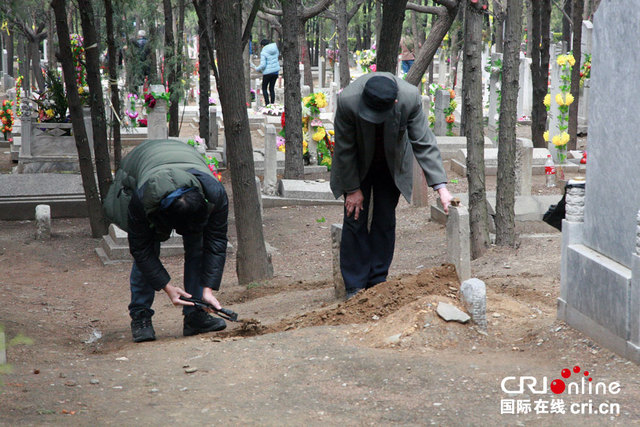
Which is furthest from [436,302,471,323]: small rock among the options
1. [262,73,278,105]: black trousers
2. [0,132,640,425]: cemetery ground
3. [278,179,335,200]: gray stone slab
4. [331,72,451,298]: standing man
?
[262,73,278,105]: black trousers

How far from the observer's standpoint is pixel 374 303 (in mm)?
5246

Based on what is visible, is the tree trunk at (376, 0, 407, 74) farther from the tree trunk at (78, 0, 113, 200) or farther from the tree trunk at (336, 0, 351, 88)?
the tree trunk at (336, 0, 351, 88)

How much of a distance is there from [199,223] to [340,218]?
6.61m

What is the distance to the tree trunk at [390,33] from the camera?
7.37 metres

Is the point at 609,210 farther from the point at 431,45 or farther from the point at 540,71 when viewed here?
the point at 540,71

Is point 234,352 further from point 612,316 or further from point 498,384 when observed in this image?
point 612,316

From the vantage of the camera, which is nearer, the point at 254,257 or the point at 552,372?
the point at 552,372

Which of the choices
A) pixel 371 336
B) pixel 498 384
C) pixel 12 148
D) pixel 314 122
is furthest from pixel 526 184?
pixel 12 148

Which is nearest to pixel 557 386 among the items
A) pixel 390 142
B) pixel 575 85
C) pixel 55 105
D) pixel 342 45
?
pixel 390 142

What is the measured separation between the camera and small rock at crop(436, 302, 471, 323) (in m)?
4.69

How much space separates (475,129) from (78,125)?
15.0 ft

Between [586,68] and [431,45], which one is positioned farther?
[586,68]

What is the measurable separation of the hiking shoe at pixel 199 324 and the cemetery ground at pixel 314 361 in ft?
0.25

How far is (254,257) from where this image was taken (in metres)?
7.46
